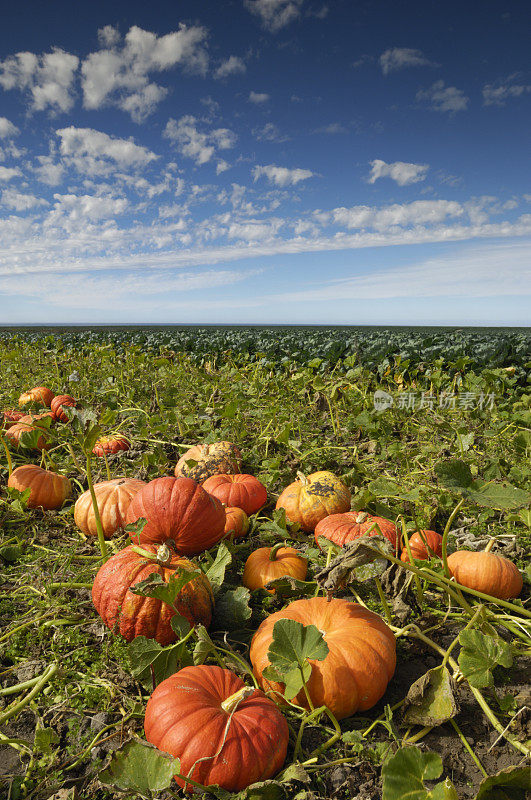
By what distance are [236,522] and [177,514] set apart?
0.59m

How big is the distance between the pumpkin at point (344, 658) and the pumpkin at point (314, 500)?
1.17 m

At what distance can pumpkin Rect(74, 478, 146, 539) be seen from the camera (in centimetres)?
316

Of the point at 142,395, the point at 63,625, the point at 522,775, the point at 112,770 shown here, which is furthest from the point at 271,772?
the point at 142,395

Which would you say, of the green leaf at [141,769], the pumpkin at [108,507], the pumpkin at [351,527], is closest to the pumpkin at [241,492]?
the pumpkin at [108,507]

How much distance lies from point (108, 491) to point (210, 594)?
4.16 feet

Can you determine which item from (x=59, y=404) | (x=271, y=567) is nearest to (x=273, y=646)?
(x=271, y=567)

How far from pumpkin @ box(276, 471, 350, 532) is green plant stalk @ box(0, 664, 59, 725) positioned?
65.2 inches

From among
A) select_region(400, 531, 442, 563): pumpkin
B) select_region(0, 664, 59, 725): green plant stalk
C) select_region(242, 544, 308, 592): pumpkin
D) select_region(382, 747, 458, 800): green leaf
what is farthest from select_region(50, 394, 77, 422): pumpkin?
select_region(382, 747, 458, 800): green leaf

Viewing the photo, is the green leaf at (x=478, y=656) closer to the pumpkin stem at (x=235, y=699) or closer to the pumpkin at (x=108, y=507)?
the pumpkin stem at (x=235, y=699)

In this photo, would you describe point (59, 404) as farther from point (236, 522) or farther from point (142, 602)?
point (142, 602)

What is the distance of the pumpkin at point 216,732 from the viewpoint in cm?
149

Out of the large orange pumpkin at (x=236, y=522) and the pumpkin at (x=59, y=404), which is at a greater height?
the pumpkin at (x=59, y=404)

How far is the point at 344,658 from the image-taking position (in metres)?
1.84

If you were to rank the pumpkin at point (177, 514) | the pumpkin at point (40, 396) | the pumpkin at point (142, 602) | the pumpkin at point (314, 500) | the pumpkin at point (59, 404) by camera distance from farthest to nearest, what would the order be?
the pumpkin at point (40, 396), the pumpkin at point (59, 404), the pumpkin at point (314, 500), the pumpkin at point (177, 514), the pumpkin at point (142, 602)
